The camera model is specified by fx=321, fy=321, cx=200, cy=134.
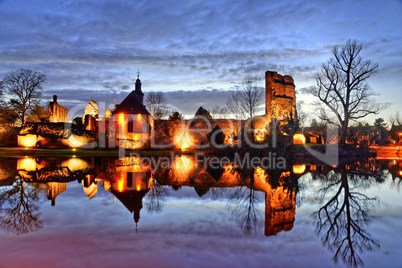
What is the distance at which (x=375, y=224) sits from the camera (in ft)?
20.9

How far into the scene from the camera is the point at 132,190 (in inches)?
383

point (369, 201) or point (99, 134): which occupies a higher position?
point (99, 134)

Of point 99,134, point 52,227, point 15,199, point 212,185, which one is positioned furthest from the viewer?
point 99,134

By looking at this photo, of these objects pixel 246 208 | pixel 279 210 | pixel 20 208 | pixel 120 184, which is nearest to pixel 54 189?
pixel 120 184

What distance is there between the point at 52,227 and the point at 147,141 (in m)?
28.6

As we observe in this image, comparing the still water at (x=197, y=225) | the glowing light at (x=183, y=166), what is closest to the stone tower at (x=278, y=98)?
the glowing light at (x=183, y=166)

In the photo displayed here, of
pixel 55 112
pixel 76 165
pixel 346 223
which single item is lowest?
pixel 346 223

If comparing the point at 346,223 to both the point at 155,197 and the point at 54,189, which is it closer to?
the point at 155,197

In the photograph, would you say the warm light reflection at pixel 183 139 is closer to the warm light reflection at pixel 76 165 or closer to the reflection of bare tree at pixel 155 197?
the warm light reflection at pixel 76 165

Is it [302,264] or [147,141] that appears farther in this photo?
[147,141]

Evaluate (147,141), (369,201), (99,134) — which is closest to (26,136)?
(99,134)

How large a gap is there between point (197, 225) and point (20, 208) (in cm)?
425

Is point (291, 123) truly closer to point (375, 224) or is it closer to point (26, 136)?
point (26, 136)

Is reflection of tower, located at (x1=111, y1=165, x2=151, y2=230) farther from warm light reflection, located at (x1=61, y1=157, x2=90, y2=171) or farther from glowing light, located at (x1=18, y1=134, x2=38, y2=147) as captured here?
glowing light, located at (x1=18, y1=134, x2=38, y2=147)
